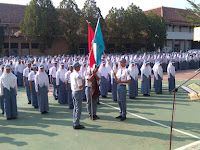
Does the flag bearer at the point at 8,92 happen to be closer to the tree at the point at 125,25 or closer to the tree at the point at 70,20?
the tree at the point at 70,20

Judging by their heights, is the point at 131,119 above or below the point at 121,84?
below

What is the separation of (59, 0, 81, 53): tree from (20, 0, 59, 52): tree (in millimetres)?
1282

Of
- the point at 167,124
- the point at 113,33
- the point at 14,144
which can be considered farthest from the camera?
the point at 113,33

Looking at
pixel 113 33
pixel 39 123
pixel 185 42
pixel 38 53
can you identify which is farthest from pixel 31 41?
pixel 185 42

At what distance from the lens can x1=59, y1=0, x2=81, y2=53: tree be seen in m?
28.5

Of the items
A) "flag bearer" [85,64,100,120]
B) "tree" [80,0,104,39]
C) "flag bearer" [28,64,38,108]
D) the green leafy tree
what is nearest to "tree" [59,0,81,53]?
"tree" [80,0,104,39]

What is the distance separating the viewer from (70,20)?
93.6ft

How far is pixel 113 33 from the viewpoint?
31.4m

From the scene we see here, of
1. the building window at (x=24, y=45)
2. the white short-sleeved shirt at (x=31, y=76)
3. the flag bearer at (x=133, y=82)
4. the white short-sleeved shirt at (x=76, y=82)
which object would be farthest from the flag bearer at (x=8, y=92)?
the building window at (x=24, y=45)

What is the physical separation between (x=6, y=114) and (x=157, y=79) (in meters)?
7.16

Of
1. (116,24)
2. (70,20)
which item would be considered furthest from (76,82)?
(116,24)

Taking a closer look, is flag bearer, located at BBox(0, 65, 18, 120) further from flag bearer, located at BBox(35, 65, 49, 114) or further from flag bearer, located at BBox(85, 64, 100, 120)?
flag bearer, located at BBox(85, 64, 100, 120)

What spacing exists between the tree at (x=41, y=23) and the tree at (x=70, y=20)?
1282 millimetres

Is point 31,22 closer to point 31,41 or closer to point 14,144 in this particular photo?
point 31,41
